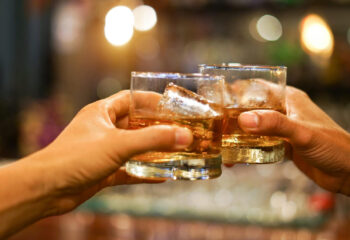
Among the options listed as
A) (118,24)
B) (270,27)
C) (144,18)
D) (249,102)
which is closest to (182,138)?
(249,102)

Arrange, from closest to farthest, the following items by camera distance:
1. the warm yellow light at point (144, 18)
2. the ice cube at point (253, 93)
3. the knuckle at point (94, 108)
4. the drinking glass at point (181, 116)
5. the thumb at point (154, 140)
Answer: the thumb at point (154, 140) < the drinking glass at point (181, 116) < the knuckle at point (94, 108) < the ice cube at point (253, 93) < the warm yellow light at point (144, 18)

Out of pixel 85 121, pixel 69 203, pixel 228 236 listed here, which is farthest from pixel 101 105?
pixel 228 236

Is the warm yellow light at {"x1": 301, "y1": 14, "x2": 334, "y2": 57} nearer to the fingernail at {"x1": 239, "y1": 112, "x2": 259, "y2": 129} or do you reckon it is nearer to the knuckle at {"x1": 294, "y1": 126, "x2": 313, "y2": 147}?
the knuckle at {"x1": 294, "y1": 126, "x2": 313, "y2": 147}

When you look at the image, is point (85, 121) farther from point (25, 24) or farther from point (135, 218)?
point (25, 24)

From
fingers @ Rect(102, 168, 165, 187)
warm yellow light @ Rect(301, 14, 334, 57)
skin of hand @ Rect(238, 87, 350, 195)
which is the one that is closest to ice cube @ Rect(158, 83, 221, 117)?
skin of hand @ Rect(238, 87, 350, 195)

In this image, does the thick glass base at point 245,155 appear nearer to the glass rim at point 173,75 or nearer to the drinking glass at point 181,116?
the drinking glass at point 181,116

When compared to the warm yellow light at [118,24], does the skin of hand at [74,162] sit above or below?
below

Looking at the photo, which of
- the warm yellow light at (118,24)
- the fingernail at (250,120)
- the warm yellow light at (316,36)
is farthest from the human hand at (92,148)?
the warm yellow light at (316,36)
